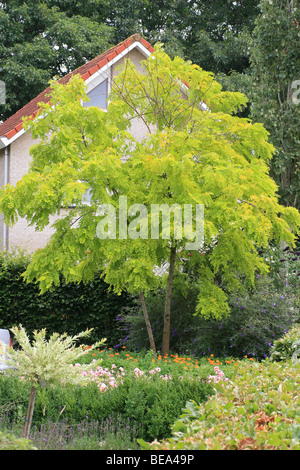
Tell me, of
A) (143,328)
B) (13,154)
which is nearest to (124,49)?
(13,154)

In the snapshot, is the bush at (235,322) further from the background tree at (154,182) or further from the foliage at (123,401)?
the foliage at (123,401)

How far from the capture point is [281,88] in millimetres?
13219

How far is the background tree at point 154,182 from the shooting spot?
7.76m

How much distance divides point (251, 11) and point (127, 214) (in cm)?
2043

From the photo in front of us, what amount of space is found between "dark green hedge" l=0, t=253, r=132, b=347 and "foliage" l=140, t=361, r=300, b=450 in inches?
273

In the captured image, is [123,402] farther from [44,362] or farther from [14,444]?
[14,444]

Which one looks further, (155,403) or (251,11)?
(251,11)

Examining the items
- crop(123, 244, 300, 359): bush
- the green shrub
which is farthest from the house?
the green shrub

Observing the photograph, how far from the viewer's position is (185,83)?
9695 mm

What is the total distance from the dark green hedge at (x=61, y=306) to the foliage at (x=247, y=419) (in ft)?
22.8

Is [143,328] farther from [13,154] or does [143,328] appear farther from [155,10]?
[155,10]

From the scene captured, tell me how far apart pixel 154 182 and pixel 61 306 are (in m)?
4.71

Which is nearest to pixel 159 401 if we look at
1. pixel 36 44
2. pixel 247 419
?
pixel 247 419
